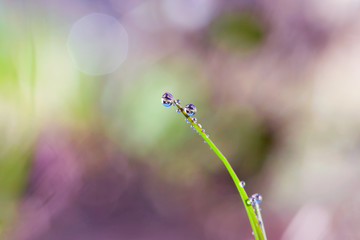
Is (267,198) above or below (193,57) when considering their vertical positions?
below

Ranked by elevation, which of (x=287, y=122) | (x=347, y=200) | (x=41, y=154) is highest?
(x=41, y=154)

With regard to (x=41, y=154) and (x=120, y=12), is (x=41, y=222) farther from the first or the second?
(x=120, y=12)

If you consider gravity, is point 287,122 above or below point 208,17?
below

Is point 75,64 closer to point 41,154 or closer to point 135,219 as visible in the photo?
point 41,154

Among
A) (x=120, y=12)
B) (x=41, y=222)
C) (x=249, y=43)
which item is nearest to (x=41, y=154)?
(x=41, y=222)

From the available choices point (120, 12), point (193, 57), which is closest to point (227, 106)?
point (193, 57)
